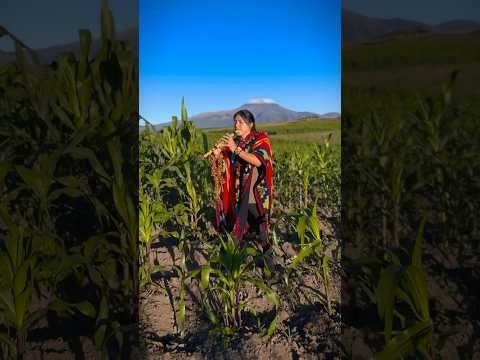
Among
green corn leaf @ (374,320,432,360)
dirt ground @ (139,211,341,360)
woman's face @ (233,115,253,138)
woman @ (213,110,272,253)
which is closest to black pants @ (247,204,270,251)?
woman @ (213,110,272,253)

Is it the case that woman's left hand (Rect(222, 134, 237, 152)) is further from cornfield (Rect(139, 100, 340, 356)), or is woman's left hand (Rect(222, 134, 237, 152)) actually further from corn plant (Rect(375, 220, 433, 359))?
corn plant (Rect(375, 220, 433, 359))

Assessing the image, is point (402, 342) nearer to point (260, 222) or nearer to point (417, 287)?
point (417, 287)

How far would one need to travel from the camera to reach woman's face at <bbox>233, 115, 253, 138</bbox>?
1.62m

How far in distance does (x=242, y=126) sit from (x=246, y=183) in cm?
29

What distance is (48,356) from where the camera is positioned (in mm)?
1168

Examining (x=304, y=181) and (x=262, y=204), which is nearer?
(x=262, y=204)

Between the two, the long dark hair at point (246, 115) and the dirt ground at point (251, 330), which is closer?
the dirt ground at point (251, 330)

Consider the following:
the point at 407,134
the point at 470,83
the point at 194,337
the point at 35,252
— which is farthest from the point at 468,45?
the point at 35,252

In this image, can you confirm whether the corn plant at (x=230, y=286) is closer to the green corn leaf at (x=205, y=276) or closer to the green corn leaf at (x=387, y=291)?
the green corn leaf at (x=205, y=276)

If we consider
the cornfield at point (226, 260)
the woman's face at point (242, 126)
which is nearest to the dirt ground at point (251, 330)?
the cornfield at point (226, 260)

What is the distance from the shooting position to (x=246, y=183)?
1.77m

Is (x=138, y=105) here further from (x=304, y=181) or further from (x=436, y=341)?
(x=304, y=181)

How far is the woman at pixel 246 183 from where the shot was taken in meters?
1.64

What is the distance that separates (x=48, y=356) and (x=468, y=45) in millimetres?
1772
